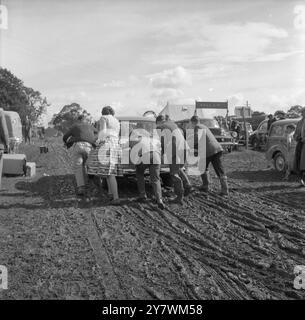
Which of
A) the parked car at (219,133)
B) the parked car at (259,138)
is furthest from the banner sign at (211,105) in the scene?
the parked car at (259,138)

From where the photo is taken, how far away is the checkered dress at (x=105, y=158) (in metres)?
9.18

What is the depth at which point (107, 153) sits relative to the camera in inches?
364

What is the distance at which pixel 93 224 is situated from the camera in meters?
7.58

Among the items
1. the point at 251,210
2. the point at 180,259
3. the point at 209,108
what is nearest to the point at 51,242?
the point at 180,259

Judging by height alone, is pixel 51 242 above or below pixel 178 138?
below

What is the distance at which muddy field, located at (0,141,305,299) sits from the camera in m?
4.79

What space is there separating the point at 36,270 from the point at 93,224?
7.48ft

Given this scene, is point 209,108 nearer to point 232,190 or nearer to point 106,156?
point 232,190

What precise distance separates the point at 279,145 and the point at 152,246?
8.45m

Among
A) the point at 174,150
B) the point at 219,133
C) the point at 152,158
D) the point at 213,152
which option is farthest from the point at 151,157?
the point at 219,133

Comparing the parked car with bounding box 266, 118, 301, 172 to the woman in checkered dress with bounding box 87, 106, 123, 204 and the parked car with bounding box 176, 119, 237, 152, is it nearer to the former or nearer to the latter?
the woman in checkered dress with bounding box 87, 106, 123, 204

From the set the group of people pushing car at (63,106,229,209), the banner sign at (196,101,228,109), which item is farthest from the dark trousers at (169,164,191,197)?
the banner sign at (196,101,228,109)

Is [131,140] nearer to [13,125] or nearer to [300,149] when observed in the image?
[300,149]
